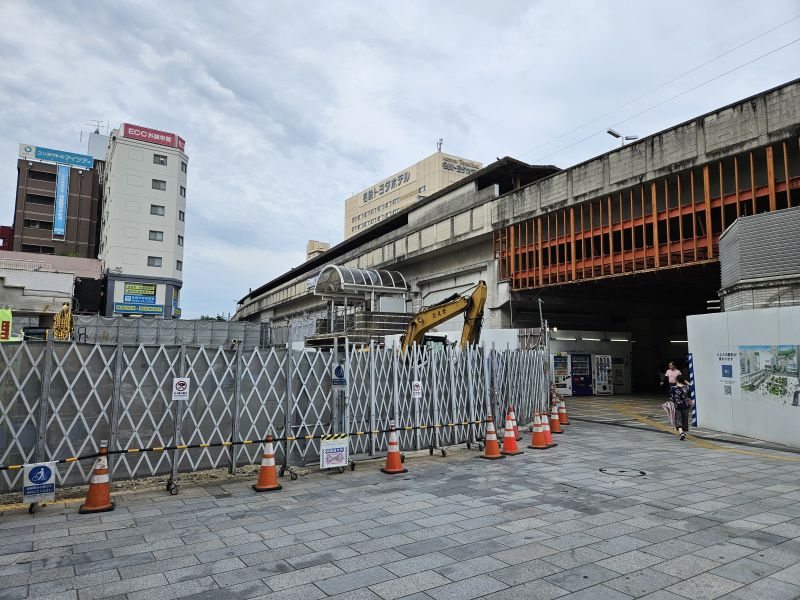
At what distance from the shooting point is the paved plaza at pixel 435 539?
178 inches

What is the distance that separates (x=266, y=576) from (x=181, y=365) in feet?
16.4

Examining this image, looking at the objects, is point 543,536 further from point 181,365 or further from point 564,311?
point 564,311

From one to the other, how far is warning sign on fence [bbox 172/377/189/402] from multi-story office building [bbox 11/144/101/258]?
6364 centimetres

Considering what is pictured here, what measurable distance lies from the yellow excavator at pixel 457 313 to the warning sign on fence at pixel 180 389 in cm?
705

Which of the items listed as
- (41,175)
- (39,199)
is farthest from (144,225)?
(41,175)

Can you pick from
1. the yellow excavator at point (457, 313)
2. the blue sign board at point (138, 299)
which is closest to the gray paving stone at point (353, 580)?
the yellow excavator at point (457, 313)

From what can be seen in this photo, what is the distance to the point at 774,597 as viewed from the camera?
14.0ft

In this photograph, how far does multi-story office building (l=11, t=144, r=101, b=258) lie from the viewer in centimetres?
6100

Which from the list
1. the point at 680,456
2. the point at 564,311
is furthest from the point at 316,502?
the point at 564,311

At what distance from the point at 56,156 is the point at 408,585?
77414mm

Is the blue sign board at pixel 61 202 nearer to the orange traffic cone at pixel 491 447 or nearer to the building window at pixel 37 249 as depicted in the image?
→ the building window at pixel 37 249

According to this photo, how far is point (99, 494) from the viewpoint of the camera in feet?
22.9

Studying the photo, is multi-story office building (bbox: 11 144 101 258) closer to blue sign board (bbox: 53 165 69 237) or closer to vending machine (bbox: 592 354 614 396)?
blue sign board (bbox: 53 165 69 237)

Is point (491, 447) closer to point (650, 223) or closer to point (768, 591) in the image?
point (768, 591)
